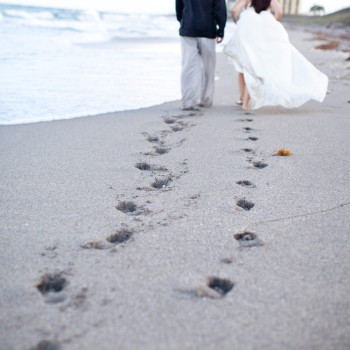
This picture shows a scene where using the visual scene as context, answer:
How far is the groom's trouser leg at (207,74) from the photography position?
491 cm

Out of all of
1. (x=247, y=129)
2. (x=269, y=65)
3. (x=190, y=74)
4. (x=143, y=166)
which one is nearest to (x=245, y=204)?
(x=143, y=166)

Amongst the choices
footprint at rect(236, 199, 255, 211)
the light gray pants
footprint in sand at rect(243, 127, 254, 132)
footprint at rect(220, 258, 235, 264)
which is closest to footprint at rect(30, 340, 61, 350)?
footprint at rect(220, 258, 235, 264)

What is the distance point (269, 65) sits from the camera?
14.7 feet

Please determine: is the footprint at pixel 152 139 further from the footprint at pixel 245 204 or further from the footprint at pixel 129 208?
the footprint at pixel 245 204

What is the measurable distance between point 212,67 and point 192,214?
10.8 ft

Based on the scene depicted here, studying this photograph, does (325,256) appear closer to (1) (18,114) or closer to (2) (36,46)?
(1) (18,114)

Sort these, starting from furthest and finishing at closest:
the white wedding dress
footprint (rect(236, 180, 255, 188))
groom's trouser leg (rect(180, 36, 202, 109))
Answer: groom's trouser leg (rect(180, 36, 202, 109)) < the white wedding dress < footprint (rect(236, 180, 255, 188))

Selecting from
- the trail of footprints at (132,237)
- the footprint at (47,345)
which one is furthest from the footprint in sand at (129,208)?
the footprint at (47,345)

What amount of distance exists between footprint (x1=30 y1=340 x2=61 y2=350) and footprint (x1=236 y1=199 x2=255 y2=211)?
1310 millimetres

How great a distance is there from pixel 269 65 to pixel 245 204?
107 inches

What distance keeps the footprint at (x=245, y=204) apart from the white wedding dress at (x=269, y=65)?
2.36 metres

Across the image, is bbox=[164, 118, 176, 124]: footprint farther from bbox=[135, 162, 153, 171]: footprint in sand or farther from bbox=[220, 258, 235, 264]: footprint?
bbox=[220, 258, 235, 264]: footprint

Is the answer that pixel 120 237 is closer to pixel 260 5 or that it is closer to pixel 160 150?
pixel 160 150

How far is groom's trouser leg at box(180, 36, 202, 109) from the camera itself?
4.81m
